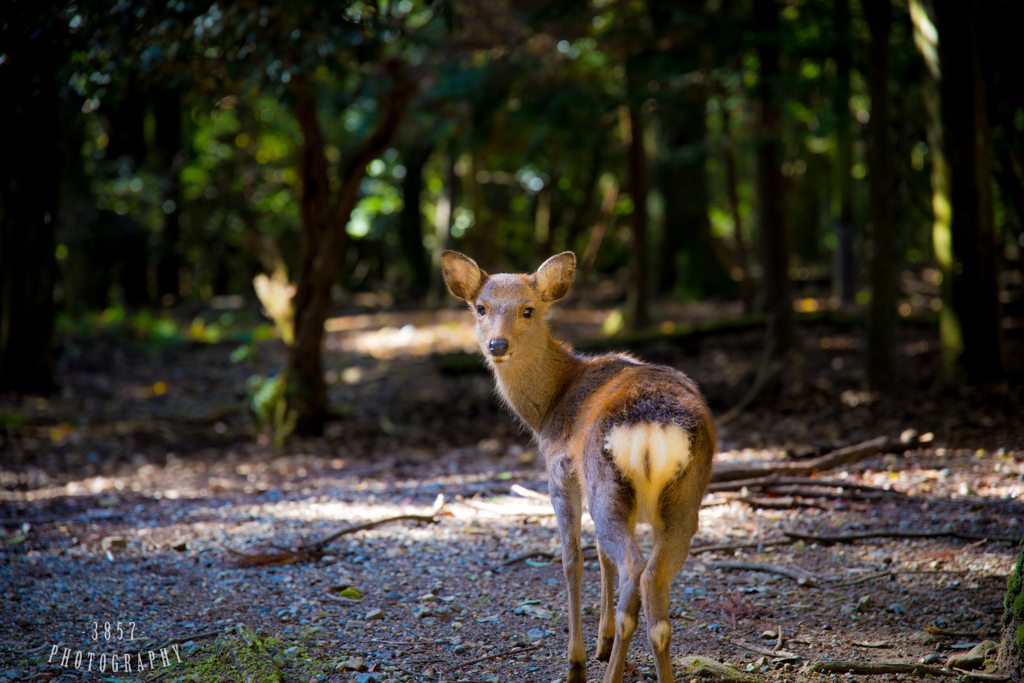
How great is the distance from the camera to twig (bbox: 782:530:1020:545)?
4.38 metres

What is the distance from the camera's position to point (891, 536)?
4539mm

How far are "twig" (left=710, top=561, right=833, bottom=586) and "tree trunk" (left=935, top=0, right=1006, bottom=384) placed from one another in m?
4.24

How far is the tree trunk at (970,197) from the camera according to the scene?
7.09 m

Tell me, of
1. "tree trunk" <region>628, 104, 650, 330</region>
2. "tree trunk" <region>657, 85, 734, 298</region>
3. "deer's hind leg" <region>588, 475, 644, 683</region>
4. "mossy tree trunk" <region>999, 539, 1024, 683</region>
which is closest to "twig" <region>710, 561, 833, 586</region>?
"mossy tree trunk" <region>999, 539, 1024, 683</region>

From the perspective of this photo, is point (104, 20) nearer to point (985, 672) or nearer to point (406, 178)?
point (985, 672)

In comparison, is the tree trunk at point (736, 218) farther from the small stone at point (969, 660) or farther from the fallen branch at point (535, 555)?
the small stone at point (969, 660)

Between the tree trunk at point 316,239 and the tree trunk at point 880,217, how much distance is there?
177 inches

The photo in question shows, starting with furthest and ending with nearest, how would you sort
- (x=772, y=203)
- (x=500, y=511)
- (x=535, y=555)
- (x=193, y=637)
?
(x=772, y=203), (x=500, y=511), (x=535, y=555), (x=193, y=637)

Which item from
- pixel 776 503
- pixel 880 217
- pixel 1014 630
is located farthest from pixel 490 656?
pixel 880 217

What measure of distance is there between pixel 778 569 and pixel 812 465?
145 centimetres

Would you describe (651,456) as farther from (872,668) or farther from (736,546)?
(736,546)

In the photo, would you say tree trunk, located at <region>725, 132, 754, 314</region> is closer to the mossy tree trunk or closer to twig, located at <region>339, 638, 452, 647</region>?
the mossy tree trunk

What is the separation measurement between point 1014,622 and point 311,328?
6607mm

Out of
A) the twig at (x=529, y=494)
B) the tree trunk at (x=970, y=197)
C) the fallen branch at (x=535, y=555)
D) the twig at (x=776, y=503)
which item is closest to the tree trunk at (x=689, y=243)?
the tree trunk at (x=970, y=197)
